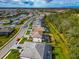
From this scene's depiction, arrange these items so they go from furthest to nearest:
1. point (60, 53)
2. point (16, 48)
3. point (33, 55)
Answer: point (16, 48) → point (60, 53) → point (33, 55)

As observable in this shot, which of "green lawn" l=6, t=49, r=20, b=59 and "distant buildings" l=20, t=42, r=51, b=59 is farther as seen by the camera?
"green lawn" l=6, t=49, r=20, b=59

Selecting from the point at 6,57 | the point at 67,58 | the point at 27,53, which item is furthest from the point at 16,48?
the point at 67,58

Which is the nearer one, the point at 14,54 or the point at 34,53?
the point at 34,53

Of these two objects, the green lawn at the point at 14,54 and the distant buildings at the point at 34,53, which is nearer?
the distant buildings at the point at 34,53

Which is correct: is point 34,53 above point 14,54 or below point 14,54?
above

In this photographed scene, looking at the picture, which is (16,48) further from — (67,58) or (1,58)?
(67,58)

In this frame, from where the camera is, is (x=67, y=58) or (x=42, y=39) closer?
(x=67, y=58)

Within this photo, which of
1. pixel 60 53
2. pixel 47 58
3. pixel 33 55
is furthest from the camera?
pixel 60 53

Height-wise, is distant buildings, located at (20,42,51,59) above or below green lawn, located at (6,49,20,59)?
above

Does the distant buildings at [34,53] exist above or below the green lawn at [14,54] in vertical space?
above

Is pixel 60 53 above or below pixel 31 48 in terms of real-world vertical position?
below
